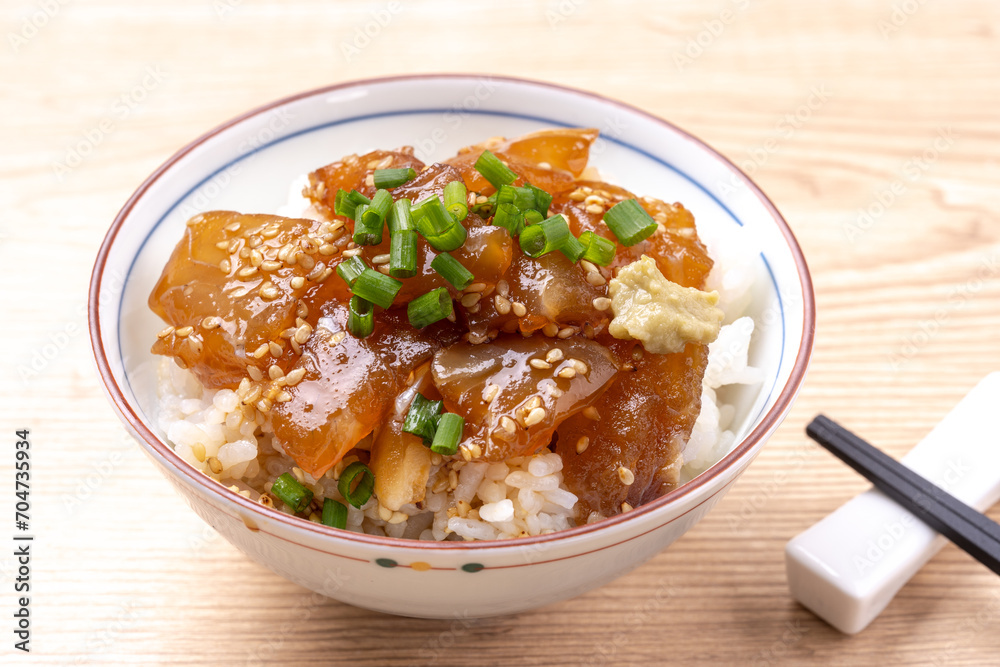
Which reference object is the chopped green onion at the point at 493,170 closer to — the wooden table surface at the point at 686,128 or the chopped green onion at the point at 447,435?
the chopped green onion at the point at 447,435

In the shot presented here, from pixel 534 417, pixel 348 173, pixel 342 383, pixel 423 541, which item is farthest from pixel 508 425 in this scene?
pixel 348 173

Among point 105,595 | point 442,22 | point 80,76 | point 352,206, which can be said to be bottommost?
point 105,595

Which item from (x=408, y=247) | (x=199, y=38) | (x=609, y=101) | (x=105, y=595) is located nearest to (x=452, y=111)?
(x=609, y=101)

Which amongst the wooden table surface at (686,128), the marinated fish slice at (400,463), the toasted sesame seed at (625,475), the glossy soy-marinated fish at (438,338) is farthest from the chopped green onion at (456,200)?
the wooden table surface at (686,128)

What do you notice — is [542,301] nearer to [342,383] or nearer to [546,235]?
[546,235]

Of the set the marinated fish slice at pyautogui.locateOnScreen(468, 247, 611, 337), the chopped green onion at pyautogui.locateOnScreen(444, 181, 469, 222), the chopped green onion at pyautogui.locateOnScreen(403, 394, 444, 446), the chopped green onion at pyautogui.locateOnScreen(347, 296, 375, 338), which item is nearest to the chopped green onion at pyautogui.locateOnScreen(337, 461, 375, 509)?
the chopped green onion at pyautogui.locateOnScreen(403, 394, 444, 446)

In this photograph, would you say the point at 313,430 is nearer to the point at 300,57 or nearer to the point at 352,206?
the point at 352,206
